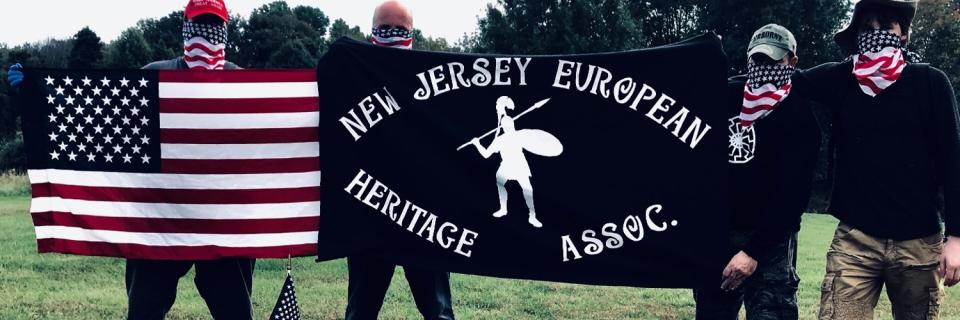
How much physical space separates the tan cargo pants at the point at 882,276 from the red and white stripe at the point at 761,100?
67cm

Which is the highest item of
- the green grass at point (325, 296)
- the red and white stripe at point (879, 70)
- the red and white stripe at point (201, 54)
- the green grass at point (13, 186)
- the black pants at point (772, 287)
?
the red and white stripe at point (201, 54)

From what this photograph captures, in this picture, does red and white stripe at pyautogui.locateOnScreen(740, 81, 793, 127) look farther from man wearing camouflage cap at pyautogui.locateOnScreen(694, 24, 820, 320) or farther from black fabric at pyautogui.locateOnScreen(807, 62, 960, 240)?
black fabric at pyautogui.locateOnScreen(807, 62, 960, 240)

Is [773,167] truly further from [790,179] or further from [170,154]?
[170,154]

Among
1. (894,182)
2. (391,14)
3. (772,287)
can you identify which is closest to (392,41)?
(391,14)

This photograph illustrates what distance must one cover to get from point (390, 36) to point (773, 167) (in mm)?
2106

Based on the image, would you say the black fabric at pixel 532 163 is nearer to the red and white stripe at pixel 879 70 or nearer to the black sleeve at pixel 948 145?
the red and white stripe at pixel 879 70

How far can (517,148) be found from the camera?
4.48m

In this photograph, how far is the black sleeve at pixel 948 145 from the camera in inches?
156

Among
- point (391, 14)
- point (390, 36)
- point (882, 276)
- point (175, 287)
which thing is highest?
point (391, 14)

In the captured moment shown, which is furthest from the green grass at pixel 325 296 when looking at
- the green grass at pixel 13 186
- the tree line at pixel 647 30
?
the tree line at pixel 647 30

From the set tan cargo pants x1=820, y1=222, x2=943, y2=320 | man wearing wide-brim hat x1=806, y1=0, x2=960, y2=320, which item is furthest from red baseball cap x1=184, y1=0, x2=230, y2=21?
tan cargo pants x1=820, y1=222, x2=943, y2=320

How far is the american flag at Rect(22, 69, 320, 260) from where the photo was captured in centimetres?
459

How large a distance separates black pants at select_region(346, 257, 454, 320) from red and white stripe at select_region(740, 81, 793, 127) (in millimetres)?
1920

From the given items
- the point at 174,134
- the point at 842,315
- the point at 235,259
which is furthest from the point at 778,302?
the point at 174,134
